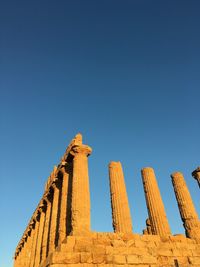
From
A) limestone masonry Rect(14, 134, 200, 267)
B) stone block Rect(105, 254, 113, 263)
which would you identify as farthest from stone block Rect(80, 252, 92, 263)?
stone block Rect(105, 254, 113, 263)

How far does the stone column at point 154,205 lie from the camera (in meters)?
18.6

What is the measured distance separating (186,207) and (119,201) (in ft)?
19.2

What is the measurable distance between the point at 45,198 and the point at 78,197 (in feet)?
34.0

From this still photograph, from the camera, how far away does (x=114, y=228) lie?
714 inches

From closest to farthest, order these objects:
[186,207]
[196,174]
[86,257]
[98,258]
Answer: [86,257]
[98,258]
[186,207]
[196,174]

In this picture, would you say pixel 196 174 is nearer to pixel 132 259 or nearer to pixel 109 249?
pixel 132 259

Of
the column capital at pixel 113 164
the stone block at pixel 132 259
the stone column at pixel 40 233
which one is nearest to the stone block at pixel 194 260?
the stone block at pixel 132 259

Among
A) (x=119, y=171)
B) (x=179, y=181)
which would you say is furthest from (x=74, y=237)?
(x=179, y=181)

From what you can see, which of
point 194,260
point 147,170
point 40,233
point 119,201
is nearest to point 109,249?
point 194,260

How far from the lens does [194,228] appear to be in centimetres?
1895

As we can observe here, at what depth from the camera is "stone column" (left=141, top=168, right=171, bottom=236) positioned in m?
18.6

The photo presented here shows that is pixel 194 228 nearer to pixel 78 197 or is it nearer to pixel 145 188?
pixel 145 188

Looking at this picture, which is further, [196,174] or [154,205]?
[196,174]

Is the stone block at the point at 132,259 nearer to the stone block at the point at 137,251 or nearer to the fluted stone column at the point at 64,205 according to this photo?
the stone block at the point at 137,251
